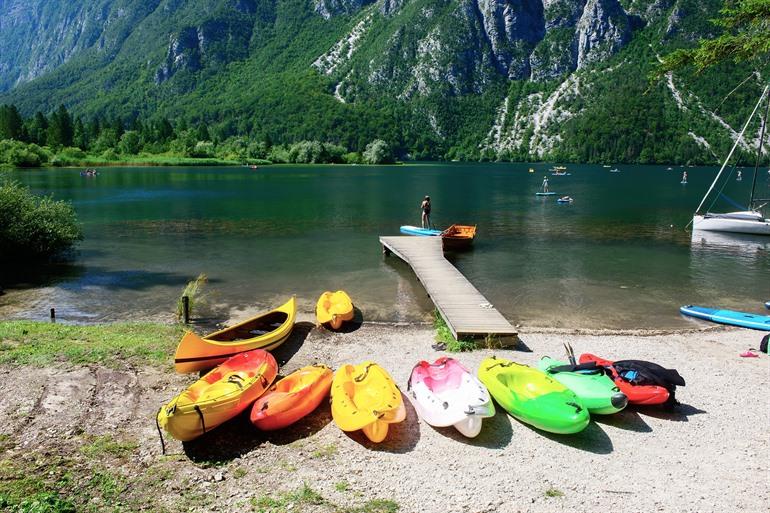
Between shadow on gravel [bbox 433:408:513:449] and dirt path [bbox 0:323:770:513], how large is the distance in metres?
0.04

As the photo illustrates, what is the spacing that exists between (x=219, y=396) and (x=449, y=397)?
4810mm

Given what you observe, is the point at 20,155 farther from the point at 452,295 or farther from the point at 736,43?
the point at 736,43

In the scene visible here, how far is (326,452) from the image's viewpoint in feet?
32.7

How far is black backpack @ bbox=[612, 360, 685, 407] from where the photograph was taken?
1147 cm

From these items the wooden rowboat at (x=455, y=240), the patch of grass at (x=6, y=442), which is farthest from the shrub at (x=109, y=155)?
the patch of grass at (x=6, y=442)

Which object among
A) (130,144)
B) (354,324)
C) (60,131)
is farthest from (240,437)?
(130,144)

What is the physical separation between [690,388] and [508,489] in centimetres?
674

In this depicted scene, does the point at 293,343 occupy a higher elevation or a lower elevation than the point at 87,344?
lower

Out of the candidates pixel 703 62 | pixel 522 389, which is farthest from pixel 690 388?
pixel 703 62

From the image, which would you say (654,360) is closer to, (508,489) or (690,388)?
(690,388)

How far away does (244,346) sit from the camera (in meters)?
14.3

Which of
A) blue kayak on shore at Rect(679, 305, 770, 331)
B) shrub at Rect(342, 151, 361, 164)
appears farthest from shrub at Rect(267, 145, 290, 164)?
blue kayak on shore at Rect(679, 305, 770, 331)

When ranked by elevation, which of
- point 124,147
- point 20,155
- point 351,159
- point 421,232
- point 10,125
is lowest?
point 421,232

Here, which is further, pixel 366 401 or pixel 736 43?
pixel 736 43
